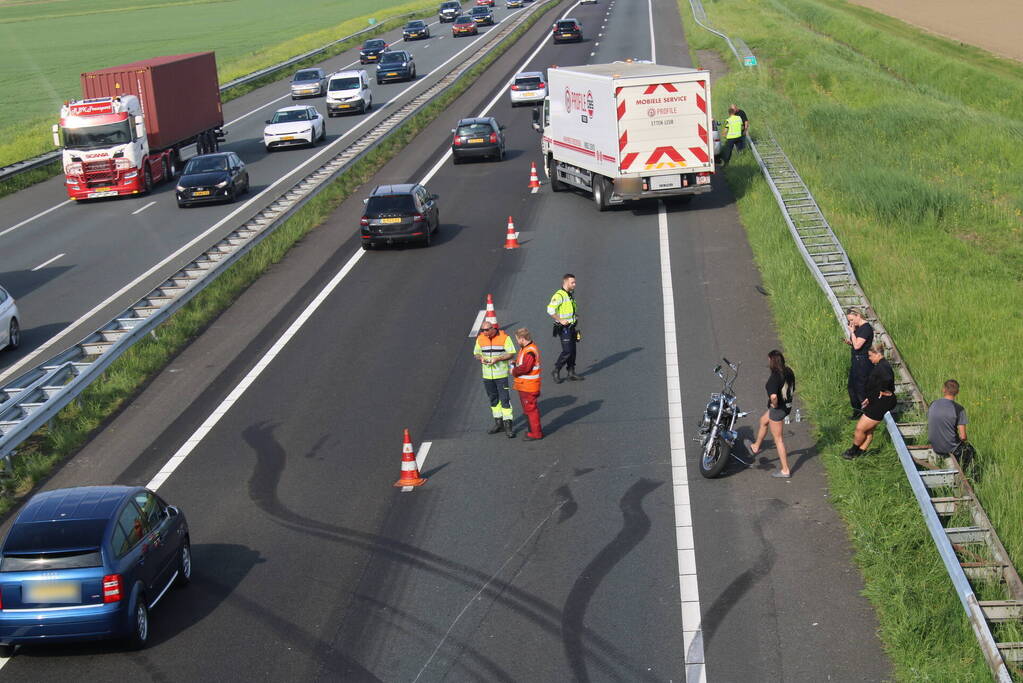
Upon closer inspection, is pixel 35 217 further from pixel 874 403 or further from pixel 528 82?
pixel 874 403

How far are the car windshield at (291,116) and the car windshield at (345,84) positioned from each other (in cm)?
786

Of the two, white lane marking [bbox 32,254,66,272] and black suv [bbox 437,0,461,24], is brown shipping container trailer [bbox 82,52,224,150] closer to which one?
white lane marking [bbox 32,254,66,272]

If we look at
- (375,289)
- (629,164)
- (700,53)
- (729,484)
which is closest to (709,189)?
(629,164)

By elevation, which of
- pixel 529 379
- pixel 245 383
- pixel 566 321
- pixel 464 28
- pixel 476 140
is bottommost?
pixel 464 28

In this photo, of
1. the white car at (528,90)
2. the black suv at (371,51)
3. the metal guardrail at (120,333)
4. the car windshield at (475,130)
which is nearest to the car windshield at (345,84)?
the white car at (528,90)

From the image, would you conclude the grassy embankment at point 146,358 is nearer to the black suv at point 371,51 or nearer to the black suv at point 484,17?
the black suv at point 371,51

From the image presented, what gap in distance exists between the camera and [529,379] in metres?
16.5

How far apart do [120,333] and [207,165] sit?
56.6ft

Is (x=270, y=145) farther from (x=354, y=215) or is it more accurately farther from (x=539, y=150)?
(x=354, y=215)

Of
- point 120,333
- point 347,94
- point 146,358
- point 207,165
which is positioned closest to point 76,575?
point 146,358

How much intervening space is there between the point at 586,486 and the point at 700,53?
49.4 meters

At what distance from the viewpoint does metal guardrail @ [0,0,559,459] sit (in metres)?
17.2

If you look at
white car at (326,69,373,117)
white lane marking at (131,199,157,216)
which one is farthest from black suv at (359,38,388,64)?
white lane marking at (131,199,157,216)

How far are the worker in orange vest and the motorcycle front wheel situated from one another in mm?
2635
